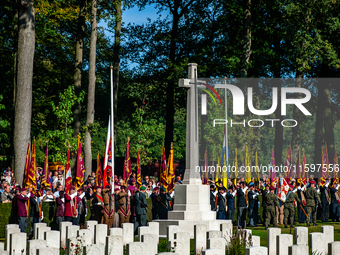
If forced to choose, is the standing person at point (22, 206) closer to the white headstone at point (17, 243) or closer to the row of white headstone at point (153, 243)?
the row of white headstone at point (153, 243)

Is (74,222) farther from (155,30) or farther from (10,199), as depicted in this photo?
(155,30)

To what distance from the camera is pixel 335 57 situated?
2575 cm

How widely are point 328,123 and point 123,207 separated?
1631cm

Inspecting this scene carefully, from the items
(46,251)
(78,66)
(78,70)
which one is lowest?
(46,251)

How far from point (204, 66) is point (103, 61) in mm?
11020

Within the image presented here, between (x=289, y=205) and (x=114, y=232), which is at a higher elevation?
(x=289, y=205)

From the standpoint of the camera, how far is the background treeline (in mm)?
25141

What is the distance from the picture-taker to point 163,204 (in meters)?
18.1

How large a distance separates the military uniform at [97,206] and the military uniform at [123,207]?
26.6 inches

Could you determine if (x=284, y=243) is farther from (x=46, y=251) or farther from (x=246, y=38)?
(x=246, y=38)

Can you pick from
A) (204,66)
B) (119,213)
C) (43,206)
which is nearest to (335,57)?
(204,66)

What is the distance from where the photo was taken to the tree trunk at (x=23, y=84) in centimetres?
1756

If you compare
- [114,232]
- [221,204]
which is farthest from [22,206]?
[221,204]

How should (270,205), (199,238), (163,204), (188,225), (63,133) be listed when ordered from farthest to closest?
(63,133)
(270,205)
(163,204)
(188,225)
(199,238)
